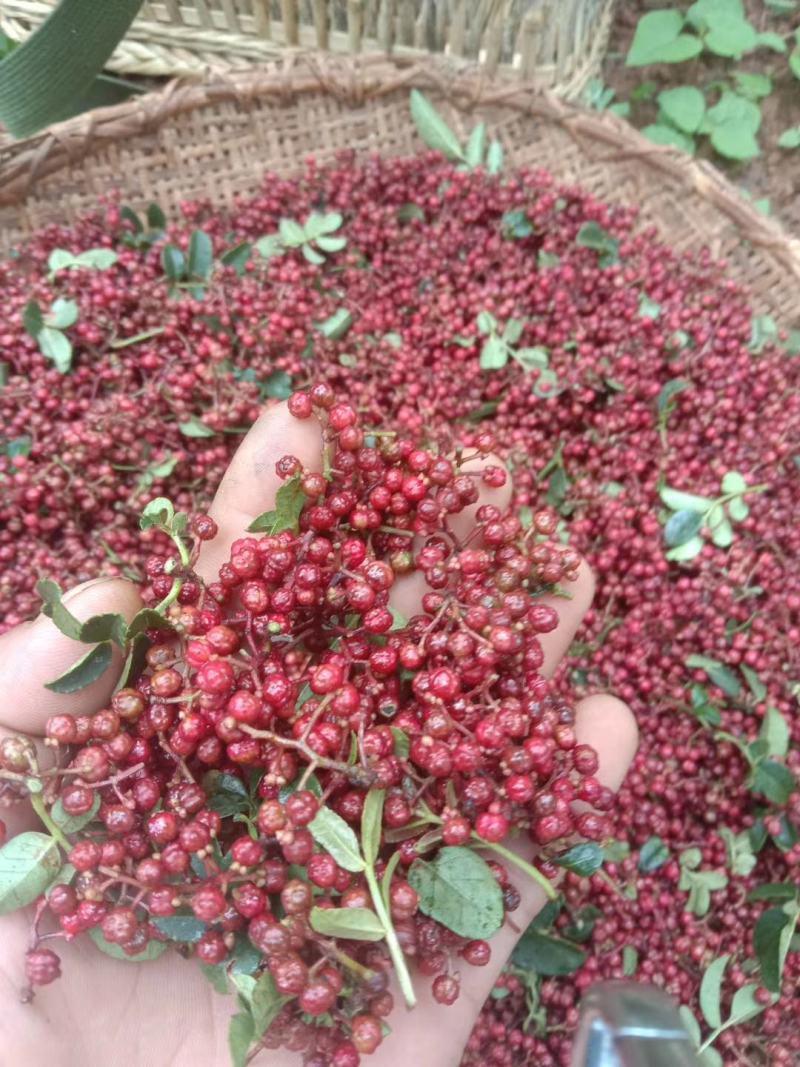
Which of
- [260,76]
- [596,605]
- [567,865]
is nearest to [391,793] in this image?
[567,865]

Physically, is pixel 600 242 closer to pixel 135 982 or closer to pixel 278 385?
pixel 278 385

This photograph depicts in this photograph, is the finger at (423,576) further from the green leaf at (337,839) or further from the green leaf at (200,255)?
the green leaf at (200,255)

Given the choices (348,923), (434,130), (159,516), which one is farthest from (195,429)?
(348,923)

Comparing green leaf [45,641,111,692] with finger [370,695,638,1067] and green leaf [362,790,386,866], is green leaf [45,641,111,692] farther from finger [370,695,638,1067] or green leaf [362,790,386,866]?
finger [370,695,638,1067]

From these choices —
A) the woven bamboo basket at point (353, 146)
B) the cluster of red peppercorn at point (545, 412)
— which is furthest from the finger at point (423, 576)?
the woven bamboo basket at point (353, 146)

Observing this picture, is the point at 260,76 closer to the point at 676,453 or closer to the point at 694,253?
the point at 694,253

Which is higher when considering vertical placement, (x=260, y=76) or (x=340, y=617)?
(x=260, y=76)
